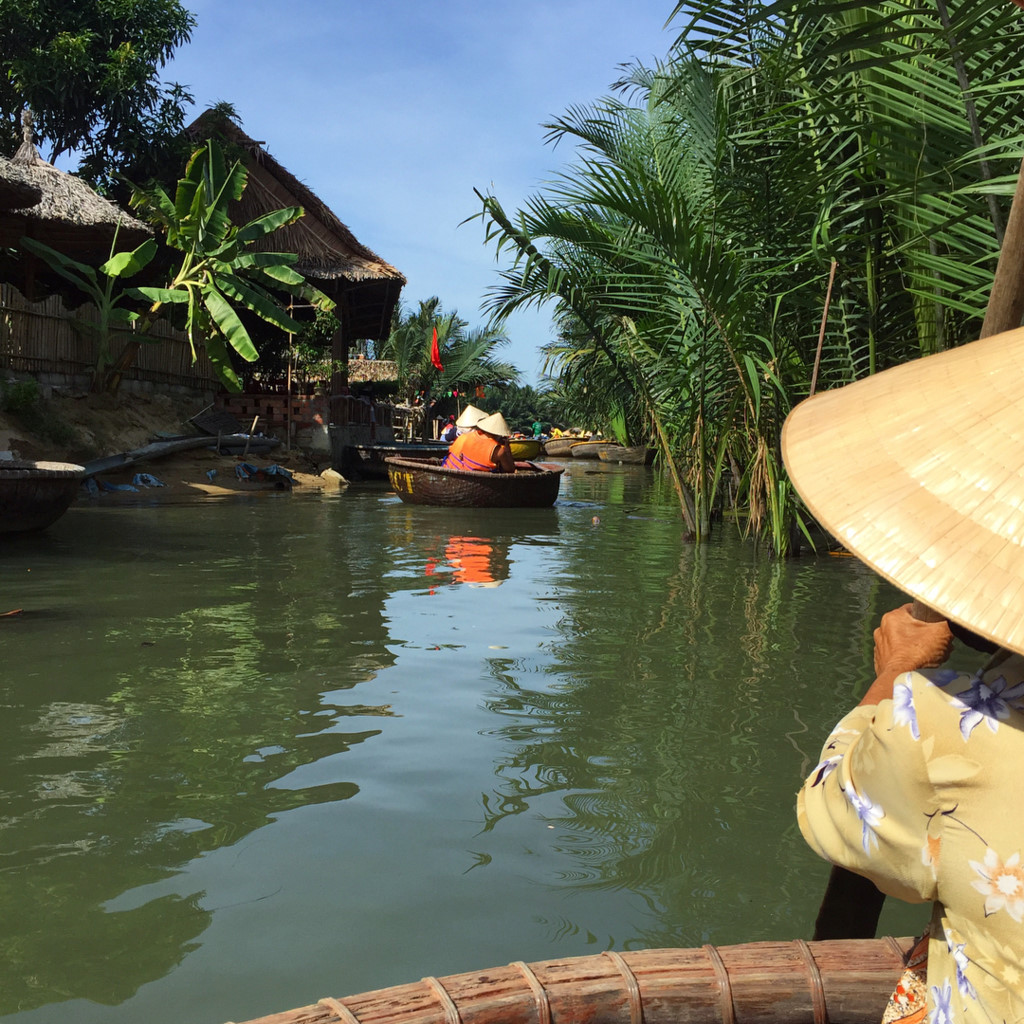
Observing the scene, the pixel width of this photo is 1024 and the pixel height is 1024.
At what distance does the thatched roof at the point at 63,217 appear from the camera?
12729 mm

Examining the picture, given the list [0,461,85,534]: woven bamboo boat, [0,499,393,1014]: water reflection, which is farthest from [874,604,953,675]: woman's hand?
[0,461,85,534]: woven bamboo boat

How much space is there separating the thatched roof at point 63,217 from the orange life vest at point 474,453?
530cm

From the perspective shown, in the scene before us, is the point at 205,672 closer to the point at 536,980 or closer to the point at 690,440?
the point at 536,980

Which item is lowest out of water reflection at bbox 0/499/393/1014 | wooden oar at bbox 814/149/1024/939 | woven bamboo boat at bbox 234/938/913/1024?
water reflection at bbox 0/499/393/1014

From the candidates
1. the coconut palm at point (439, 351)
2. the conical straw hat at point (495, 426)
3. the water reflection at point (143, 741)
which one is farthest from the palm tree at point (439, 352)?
the water reflection at point (143, 741)

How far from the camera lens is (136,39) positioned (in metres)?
19.8

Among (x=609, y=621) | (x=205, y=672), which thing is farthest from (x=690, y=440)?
(x=205, y=672)

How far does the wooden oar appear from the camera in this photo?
5.28 feet

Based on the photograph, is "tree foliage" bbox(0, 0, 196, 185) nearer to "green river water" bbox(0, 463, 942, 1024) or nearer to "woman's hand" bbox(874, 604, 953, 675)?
"green river water" bbox(0, 463, 942, 1024)

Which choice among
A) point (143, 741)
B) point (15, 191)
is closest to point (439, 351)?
point (15, 191)

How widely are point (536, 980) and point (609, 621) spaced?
4.24m

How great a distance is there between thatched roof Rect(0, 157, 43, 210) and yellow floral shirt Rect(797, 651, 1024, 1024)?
400 inches

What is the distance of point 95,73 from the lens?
19.0 meters

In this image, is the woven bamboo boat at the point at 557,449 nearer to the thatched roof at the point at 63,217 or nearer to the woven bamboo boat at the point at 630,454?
the woven bamboo boat at the point at 630,454
